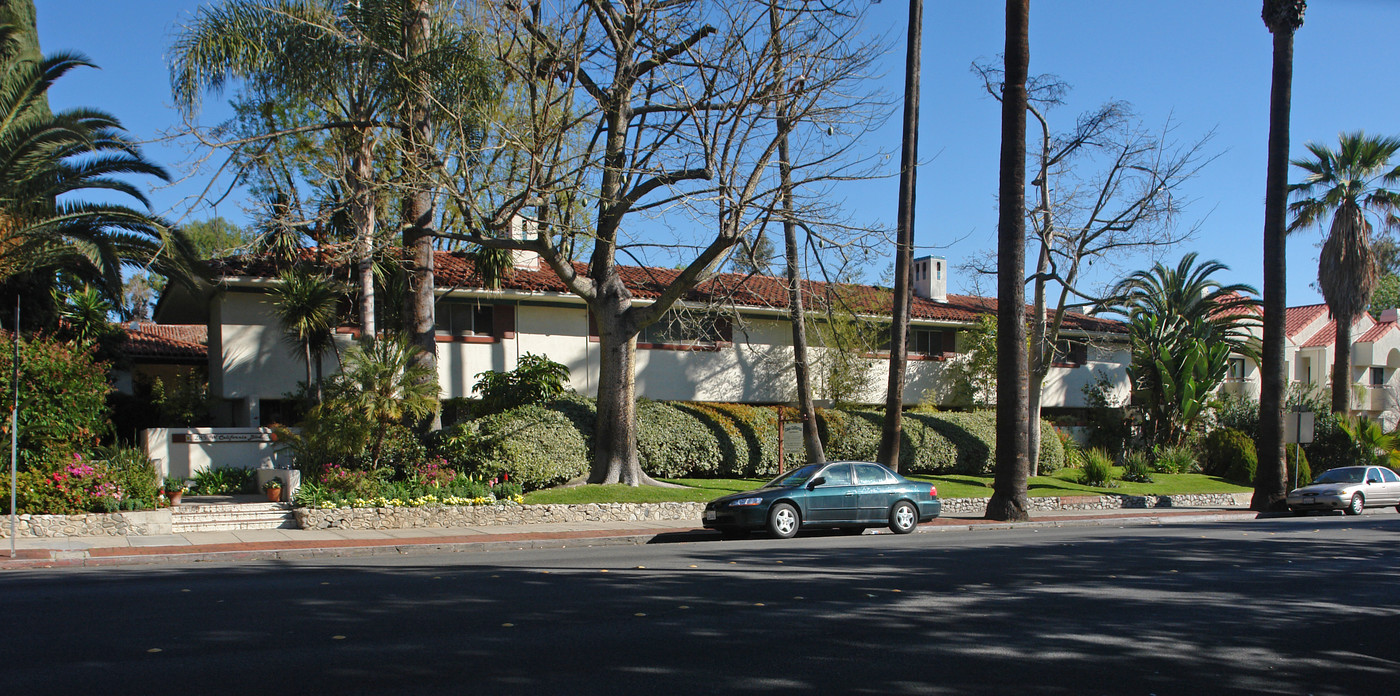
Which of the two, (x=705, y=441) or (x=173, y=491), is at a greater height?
(x=705, y=441)

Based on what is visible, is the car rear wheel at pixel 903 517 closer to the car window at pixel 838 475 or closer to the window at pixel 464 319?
the car window at pixel 838 475

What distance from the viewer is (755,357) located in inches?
1110

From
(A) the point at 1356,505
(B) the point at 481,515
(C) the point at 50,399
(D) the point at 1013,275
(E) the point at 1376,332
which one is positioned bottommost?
Result: (A) the point at 1356,505

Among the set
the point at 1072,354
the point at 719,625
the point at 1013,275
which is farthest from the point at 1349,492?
the point at 719,625

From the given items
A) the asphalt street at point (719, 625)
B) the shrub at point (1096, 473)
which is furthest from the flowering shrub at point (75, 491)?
the shrub at point (1096, 473)

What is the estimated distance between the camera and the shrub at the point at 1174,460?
30.1 meters

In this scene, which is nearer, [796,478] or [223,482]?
[796,478]

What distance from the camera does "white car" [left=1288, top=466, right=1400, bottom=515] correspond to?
78.7ft

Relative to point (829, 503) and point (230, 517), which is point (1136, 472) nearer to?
point (829, 503)

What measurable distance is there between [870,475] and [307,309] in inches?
474

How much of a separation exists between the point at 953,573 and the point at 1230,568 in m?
3.66

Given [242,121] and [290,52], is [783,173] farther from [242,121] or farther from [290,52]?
[242,121]

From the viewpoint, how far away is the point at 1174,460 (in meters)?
30.2

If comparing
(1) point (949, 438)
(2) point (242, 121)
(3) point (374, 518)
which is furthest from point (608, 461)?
(2) point (242, 121)
